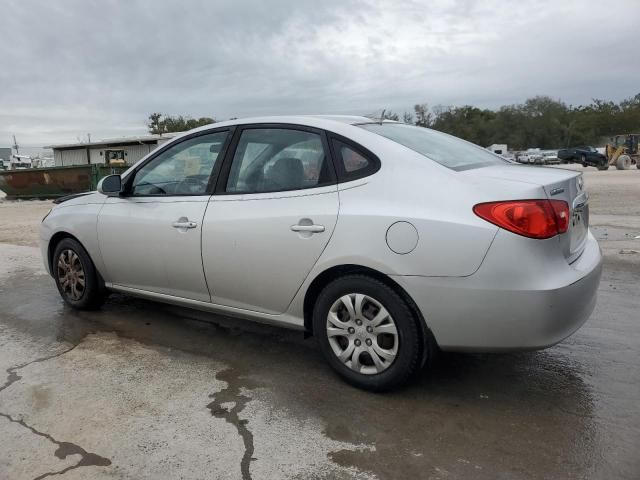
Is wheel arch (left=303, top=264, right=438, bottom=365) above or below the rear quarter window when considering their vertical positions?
below

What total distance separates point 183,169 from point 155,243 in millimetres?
607

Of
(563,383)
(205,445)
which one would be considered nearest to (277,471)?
(205,445)

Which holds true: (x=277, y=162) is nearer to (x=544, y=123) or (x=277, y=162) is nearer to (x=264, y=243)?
(x=264, y=243)

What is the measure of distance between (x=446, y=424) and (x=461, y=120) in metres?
99.5

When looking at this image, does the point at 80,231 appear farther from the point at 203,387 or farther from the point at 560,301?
the point at 560,301

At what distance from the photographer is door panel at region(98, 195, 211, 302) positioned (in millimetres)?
3930

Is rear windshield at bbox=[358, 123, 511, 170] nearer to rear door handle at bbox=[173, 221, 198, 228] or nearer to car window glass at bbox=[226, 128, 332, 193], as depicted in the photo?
car window glass at bbox=[226, 128, 332, 193]

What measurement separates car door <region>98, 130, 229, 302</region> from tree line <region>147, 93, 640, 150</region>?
82.5 meters

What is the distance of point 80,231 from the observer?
187 inches

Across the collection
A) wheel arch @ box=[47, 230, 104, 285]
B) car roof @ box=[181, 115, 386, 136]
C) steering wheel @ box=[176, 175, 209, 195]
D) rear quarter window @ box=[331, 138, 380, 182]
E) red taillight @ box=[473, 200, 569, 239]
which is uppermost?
car roof @ box=[181, 115, 386, 136]

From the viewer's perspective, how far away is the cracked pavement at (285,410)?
103 inches

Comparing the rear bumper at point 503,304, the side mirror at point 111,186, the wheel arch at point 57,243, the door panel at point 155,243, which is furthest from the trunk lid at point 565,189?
the wheel arch at point 57,243

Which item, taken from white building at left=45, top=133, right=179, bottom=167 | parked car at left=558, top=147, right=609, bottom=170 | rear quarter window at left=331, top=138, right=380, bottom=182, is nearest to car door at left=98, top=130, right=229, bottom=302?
rear quarter window at left=331, top=138, right=380, bottom=182

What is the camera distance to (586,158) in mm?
44281
